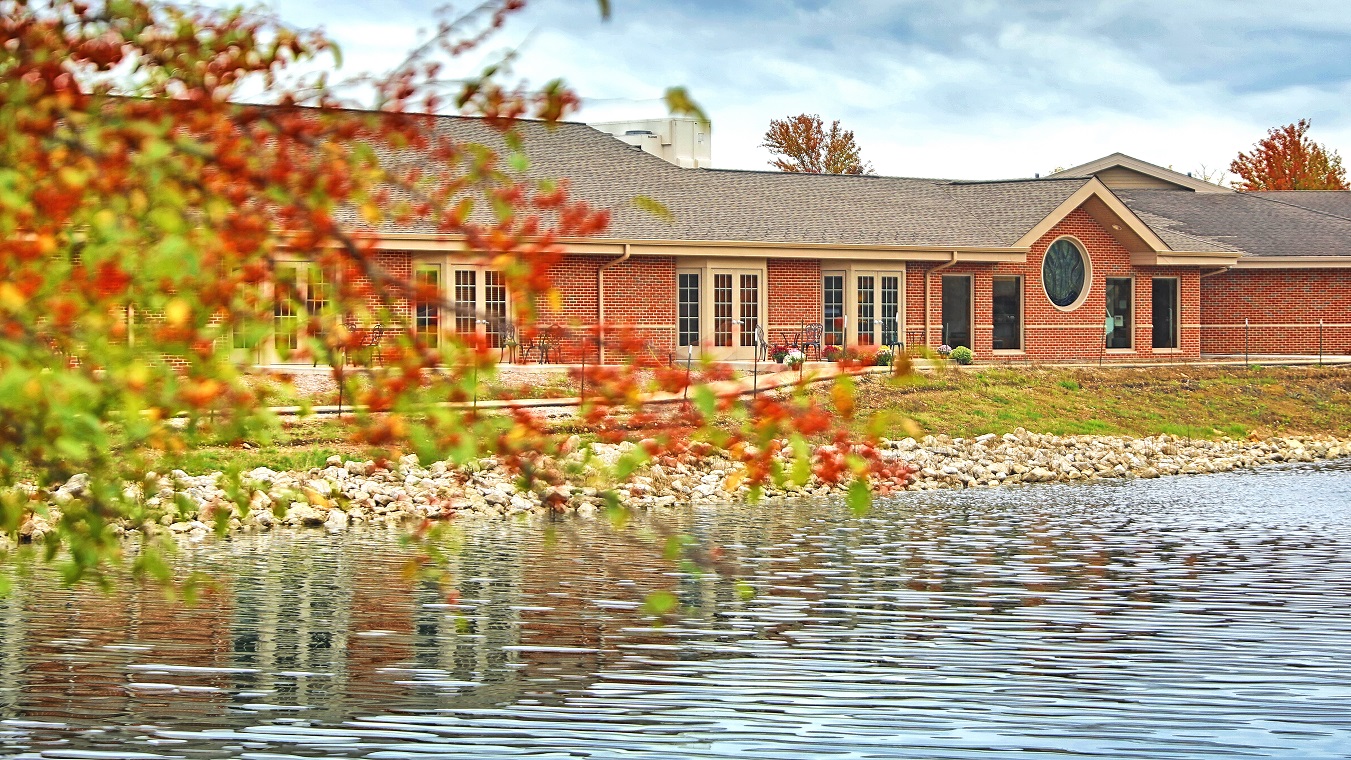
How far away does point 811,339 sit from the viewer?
117ft

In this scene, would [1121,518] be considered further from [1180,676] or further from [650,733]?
[650,733]

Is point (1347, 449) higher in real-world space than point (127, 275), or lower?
lower

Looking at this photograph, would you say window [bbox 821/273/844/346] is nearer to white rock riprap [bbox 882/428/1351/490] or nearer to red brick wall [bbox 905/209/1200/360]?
red brick wall [bbox 905/209/1200/360]

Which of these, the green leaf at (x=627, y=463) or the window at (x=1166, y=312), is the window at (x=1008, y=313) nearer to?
the window at (x=1166, y=312)

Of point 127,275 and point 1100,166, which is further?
point 1100,166

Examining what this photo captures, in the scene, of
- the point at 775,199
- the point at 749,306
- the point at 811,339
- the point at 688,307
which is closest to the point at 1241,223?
the point at 775,199

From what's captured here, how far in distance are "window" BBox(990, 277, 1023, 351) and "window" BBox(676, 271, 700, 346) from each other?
25.9 feet

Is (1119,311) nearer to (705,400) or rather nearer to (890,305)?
(890,305)

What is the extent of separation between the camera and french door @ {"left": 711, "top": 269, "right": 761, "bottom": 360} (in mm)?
35531

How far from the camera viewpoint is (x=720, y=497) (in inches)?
954

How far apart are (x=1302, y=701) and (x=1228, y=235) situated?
3603cm

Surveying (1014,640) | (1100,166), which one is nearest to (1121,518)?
(1014,640)

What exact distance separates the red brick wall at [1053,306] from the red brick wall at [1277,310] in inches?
136

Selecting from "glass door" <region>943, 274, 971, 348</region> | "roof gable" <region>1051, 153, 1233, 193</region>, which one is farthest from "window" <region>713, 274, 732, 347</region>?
"roof gable" <region>1051, 153, 1233, 193</region>
